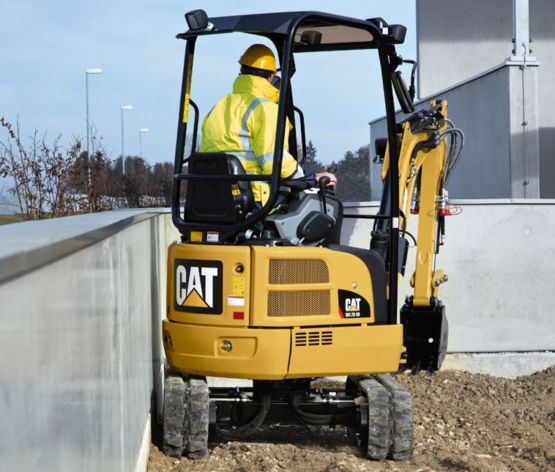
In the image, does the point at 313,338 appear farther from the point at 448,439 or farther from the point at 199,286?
the point at 448,439

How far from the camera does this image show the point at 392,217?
7004mm

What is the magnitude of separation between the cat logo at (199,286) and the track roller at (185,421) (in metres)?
0.66

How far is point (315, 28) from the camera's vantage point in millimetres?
7668

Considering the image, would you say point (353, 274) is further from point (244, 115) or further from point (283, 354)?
point (244, 115)

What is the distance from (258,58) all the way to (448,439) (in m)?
3.34

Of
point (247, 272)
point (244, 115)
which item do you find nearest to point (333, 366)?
→ point (247, 272)

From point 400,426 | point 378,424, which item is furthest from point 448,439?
point 378,424

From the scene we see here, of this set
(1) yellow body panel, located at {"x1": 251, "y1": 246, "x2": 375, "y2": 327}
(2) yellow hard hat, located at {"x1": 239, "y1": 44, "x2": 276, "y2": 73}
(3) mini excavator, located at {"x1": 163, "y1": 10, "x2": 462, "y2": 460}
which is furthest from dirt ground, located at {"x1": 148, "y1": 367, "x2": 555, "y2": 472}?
(2) yellow hard hat, located at {"x1": 239, "y1": 44, "x2": 276, "y2": 73}

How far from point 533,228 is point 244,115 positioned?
195 inches

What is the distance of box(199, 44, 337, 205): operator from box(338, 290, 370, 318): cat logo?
0.76m

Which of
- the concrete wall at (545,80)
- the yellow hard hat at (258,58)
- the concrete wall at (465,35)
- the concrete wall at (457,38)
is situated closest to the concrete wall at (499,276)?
the yellow hard hat at (258,58)

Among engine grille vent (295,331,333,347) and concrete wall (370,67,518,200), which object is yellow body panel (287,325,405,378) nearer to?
engine grille vent (295,331,333,347)

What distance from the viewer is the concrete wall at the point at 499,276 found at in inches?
413

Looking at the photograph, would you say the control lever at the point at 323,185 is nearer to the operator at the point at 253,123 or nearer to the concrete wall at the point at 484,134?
the operator at the point at 253,123
